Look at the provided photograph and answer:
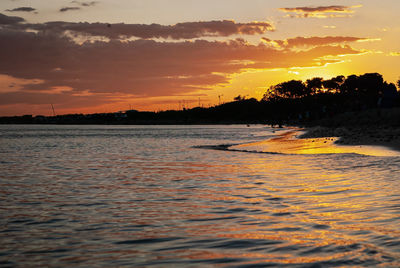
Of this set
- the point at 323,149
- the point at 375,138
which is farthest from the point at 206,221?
the point at 375,138

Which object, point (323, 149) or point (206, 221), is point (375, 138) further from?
point (206, 221)

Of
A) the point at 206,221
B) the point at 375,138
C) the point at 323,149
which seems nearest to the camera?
the point at 206,221

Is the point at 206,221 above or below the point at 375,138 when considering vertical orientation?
below

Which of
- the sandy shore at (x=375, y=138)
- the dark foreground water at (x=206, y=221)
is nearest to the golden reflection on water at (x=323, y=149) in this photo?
the sandy shore at (x=375, y=138)

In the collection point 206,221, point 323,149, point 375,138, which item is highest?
point 375,138

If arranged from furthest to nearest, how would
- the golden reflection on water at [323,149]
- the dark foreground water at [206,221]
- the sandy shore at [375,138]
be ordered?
the sandy shore at [375,138], the golden reflection on water at [323,149], the dark foreground water at [206,221]

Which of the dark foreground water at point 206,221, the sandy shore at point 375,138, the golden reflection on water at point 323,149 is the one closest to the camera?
the dark foreground water at point 206,221

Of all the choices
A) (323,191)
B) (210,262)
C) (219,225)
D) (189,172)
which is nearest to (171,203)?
(219,225)

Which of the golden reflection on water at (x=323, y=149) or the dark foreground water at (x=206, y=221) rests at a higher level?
the dark foreground water at (x=206, y=221)

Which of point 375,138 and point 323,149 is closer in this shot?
point 323,149

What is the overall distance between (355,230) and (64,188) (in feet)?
38.4

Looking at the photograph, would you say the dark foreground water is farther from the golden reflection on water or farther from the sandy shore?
the sandy shore

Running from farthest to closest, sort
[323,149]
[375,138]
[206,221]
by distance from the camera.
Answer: [375,138] < [323,149] < [206,221]

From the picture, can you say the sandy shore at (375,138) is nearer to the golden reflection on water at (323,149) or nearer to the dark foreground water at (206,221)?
the golden reflection on water at (323,149)
